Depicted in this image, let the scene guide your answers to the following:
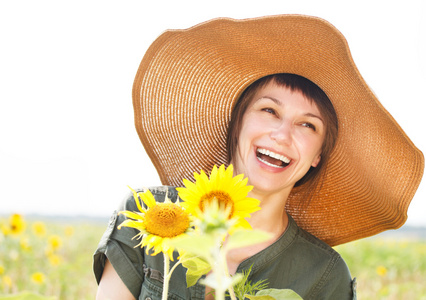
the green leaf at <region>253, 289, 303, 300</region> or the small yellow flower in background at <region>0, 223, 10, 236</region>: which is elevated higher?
the green leaf at <region>253, 289, 303, 300</region>

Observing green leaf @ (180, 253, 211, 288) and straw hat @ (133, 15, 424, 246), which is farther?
straw hat @ (133, 15, 424, 246)

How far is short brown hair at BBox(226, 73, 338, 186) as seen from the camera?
1.48 metres

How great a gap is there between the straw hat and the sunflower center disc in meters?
0.83

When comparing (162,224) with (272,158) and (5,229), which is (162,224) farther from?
(5,229)

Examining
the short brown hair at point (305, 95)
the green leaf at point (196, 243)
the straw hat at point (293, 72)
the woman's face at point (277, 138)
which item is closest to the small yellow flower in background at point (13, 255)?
the straw hat at point (293, 72)

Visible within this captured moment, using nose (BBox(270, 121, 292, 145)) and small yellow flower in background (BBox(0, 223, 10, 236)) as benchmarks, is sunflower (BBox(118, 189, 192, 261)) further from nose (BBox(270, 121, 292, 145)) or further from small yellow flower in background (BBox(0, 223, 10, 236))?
small yellow flower in background (BBox(0, 223, 10, 236))

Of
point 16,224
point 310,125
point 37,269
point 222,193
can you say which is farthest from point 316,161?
point 37,269

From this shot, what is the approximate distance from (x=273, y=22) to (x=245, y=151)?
0.38 m

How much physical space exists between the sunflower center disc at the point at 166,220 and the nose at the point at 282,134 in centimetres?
77

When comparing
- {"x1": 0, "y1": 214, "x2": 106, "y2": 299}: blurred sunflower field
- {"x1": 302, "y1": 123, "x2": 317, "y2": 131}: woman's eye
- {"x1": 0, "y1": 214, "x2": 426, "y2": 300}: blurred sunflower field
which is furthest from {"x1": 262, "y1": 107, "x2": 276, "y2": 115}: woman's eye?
{"x1": 0, "y1": 214, "x2": 106, "y2": 299}: blurred sunflower field

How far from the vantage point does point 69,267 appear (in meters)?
2.94

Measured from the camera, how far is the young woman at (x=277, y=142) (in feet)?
4.44

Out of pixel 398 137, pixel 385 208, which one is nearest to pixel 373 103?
pixel 398 137

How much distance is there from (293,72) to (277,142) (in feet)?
1.02
